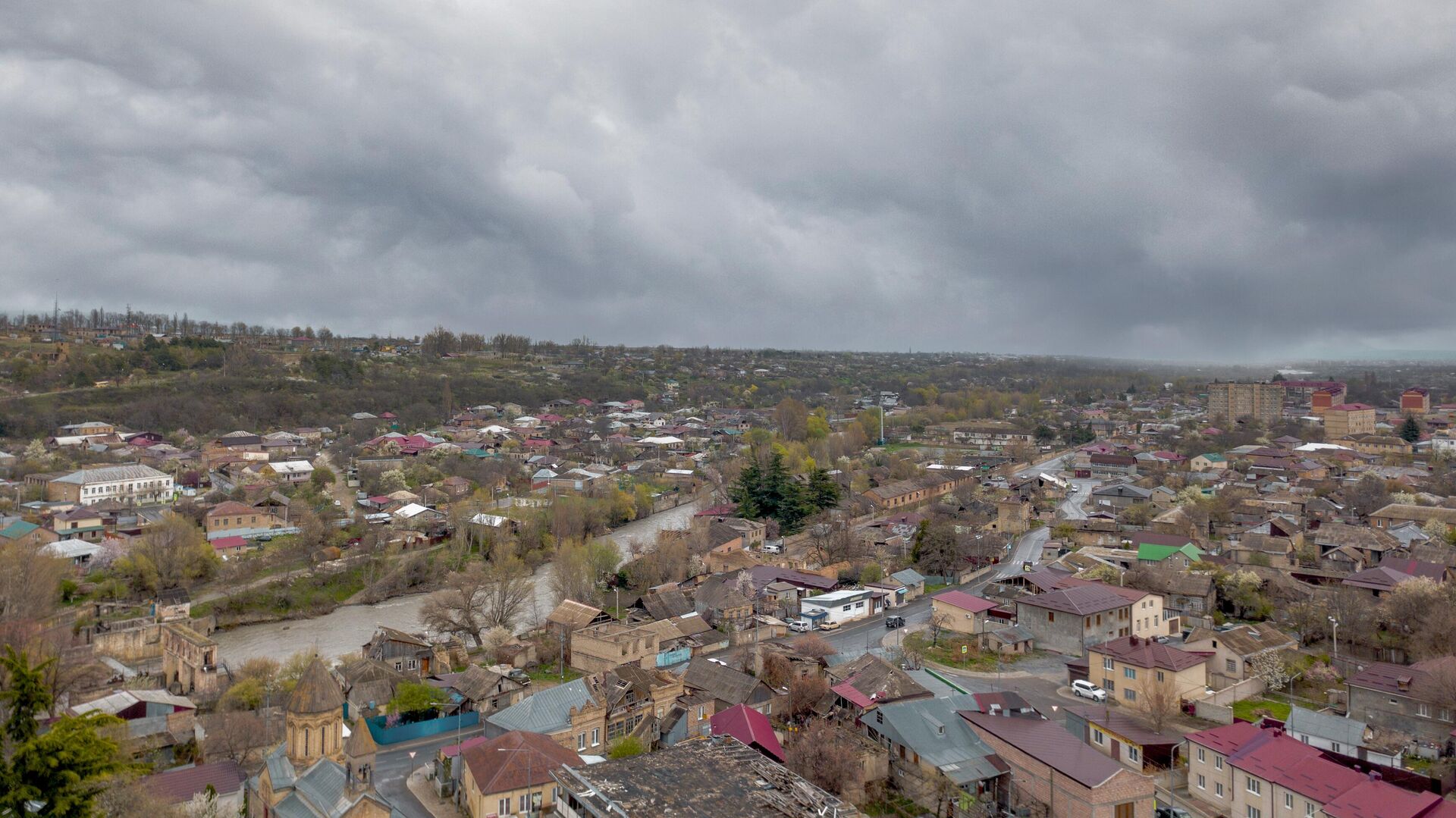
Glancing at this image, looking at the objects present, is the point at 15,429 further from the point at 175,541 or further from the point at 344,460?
the point at 175,541

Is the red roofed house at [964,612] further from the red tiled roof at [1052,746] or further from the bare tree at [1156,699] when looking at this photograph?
the red tiled roof at [1052,746]

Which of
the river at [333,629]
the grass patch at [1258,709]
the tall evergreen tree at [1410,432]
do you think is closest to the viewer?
the grass patch at [1258,709]

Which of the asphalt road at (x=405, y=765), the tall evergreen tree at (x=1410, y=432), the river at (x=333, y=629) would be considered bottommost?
the river at (x=333, y=629)

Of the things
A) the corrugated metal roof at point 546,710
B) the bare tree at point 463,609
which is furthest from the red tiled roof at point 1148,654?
the bare tree at point 463,609

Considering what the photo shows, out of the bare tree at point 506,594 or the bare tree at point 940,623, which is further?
the bare tree at point 506,594

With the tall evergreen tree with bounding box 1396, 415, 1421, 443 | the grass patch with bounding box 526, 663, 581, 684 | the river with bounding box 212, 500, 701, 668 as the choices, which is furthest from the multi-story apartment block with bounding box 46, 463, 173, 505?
the tall evergreen tree with bounding box 1396, 415, 1421, 443

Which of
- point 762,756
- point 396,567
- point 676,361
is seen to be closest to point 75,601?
point 396,567

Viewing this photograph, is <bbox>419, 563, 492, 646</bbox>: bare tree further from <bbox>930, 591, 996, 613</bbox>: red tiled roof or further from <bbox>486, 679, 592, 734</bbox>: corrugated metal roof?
<bbox>930, 591, 996, 613</bbox>: red tiled roof
